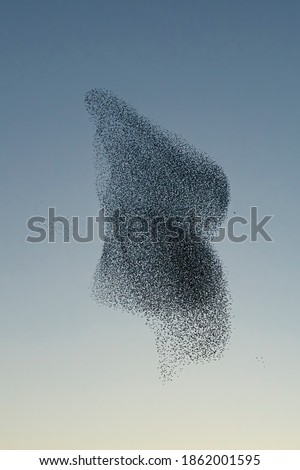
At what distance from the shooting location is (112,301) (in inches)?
240

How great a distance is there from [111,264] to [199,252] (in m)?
0.86

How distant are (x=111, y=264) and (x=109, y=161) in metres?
1.02

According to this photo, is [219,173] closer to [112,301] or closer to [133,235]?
[133,235]

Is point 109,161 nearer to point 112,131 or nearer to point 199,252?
point 112,131

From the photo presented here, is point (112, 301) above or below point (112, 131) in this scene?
below
